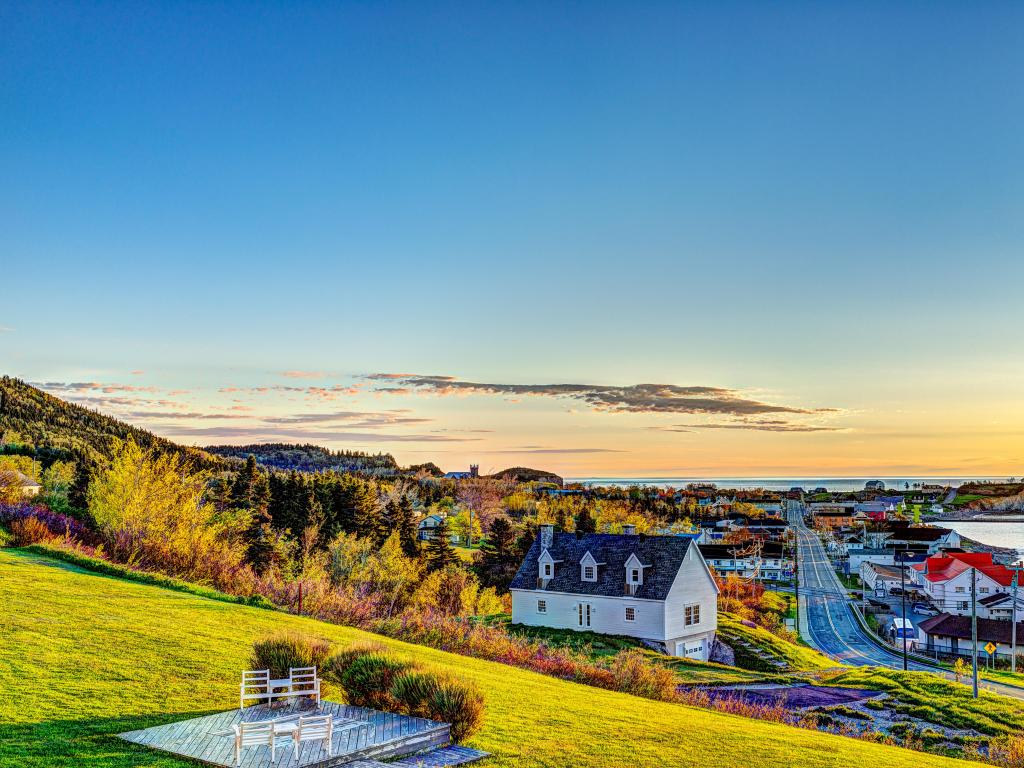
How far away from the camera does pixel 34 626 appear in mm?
19891

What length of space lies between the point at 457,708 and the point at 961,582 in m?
95.9

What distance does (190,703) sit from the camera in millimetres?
15328

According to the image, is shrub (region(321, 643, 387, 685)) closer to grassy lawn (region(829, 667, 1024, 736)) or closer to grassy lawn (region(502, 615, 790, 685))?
grassy lawn (region(502, 615, 790, 685))

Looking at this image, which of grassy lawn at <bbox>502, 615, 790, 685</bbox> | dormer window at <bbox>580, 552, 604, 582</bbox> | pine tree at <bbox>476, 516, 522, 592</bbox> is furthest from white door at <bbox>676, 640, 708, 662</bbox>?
pine tree at <bbox>476, 516, 522, 592</bbox>

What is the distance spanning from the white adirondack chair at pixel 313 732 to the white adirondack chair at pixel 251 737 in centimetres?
34

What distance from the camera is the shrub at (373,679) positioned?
15219mm

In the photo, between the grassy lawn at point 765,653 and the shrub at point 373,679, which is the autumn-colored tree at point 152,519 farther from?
the grassy lawn at point 765,653

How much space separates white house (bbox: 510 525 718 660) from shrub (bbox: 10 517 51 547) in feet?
88.2

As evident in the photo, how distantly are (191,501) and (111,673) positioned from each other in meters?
30.5

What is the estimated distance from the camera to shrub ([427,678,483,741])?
14172mm

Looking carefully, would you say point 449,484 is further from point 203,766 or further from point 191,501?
point 203,766

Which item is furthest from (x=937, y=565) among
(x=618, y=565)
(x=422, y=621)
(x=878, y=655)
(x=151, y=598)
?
(x=151, y=598)

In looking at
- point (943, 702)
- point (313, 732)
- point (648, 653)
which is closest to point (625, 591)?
point (648, 653)

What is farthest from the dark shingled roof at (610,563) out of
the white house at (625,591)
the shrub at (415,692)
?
the shrub at (415,692)
